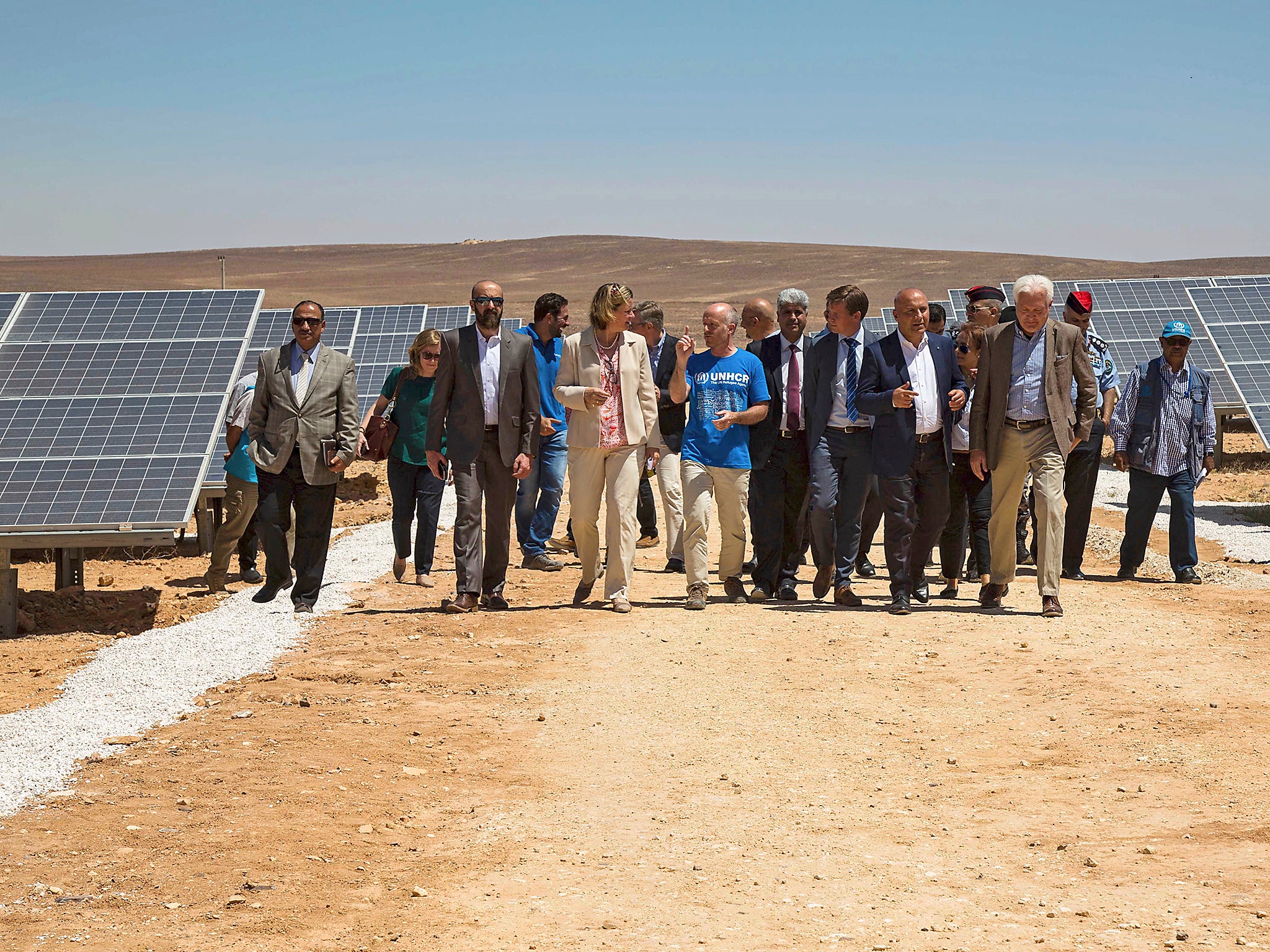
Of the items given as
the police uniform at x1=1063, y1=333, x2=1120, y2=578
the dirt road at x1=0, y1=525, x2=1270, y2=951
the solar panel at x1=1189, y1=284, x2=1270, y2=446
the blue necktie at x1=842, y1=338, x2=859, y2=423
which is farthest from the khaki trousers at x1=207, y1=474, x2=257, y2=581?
the solar panel at x1=1189, y1=284, x2=1270, y2=446

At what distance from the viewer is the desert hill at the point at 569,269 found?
87.3m

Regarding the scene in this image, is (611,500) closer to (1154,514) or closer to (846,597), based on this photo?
(846,597)

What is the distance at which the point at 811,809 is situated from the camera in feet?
16.6

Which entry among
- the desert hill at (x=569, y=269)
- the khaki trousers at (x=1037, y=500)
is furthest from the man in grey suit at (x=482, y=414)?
the desert hill at (x=569, y=269)

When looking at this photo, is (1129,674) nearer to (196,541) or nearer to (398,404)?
(398,404)

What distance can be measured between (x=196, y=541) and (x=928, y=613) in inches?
313

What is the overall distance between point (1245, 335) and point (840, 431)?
11.7 m

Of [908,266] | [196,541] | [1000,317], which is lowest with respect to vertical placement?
[196,541]

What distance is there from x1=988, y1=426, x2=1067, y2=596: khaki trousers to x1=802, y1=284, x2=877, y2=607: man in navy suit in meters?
0.78

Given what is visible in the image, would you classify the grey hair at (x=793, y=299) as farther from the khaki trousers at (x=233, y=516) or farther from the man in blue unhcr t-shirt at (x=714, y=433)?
the khaki trousers at (x=233, y=516)

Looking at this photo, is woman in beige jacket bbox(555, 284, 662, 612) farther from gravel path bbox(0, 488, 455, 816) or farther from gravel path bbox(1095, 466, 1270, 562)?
gravel path bbox(1095, 466, 1270, 562)

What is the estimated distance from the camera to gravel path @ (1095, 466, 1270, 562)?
40.6ft

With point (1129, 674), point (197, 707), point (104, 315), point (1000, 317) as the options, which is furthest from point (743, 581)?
point (104, 315)

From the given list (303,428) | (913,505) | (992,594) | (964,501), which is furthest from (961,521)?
(303,428)
